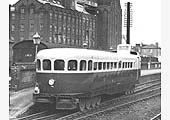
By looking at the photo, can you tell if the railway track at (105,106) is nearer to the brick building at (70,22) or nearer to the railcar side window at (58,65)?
the railcar side window at (58,65)

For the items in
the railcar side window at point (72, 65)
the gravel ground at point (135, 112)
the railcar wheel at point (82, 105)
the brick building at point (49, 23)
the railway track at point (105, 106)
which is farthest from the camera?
the railcar wheel at point (82, 105)

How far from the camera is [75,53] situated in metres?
5.99

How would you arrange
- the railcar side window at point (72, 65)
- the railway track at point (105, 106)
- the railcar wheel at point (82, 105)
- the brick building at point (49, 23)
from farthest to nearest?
the railcar wheel at point (82, 105), the railcar side window at point (72, 65), the railway track at point (105, 106), the brick building at point (49, 23)

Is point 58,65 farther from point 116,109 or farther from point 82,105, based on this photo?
point 116,109

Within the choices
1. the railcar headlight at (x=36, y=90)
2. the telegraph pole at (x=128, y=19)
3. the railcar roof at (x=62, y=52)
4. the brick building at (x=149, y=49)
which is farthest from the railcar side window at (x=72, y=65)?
the brick building at (x=149, y=49)

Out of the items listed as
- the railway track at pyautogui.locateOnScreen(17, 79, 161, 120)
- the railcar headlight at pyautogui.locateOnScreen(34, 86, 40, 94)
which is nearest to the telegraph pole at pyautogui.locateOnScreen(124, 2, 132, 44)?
the railway track at pyautogui.locateOnScreen(17, 79, 161, 120)

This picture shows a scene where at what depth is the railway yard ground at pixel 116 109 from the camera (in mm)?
5406

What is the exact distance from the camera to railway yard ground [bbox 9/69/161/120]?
17.7 ft

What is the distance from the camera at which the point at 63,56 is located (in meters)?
5.99

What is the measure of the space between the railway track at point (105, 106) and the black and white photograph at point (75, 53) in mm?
16

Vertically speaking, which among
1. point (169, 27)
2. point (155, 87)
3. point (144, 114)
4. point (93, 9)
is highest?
point (93, 9)
